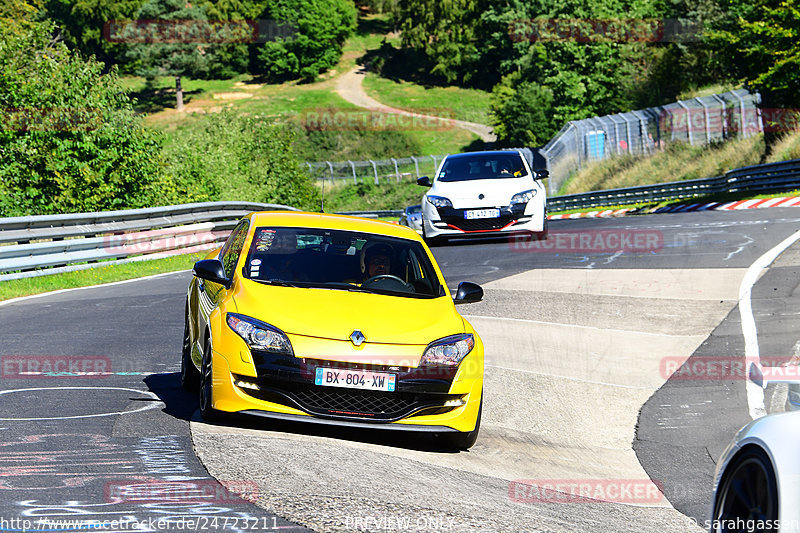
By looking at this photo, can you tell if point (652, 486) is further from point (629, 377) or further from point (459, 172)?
point (459, 172)

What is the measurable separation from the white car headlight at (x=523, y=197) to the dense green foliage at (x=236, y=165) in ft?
47.2

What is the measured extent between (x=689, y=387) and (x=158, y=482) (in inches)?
236

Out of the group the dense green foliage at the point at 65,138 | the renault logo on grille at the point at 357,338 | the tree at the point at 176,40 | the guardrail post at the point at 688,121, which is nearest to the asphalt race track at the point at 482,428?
the renault logo on grille at the point at 357,338

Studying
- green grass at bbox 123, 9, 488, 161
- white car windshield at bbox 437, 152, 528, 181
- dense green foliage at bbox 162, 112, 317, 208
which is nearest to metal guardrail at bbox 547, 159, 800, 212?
dense green foliage at bbox 162, 112, 317, 208

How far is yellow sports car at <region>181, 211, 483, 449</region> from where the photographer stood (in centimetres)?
688

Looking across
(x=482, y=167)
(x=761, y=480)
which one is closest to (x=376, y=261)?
(x=761, y=480)

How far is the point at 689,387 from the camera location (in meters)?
10.0

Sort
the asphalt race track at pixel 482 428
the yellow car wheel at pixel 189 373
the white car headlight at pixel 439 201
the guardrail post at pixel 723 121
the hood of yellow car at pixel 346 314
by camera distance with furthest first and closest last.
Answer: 1. the guardrail post at pixel 723 121
2. the white car headlight at pixel 439 201
3. the yellow car wheel at pixel 189 373
4. the hood of yellow car at pixel 346 314
5. the asphalt race track at pixel 482 428

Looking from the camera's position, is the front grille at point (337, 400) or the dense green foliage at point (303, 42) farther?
the dense green foliage at point (303, 42)

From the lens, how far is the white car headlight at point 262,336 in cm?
689

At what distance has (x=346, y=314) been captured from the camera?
7.17m

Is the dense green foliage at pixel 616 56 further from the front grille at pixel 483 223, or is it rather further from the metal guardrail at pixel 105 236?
the metal guardrail at pixel 105 236

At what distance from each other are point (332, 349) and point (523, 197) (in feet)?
43.3

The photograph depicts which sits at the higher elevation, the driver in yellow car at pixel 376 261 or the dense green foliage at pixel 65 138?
the driver in yellow car at pixel 376 261
